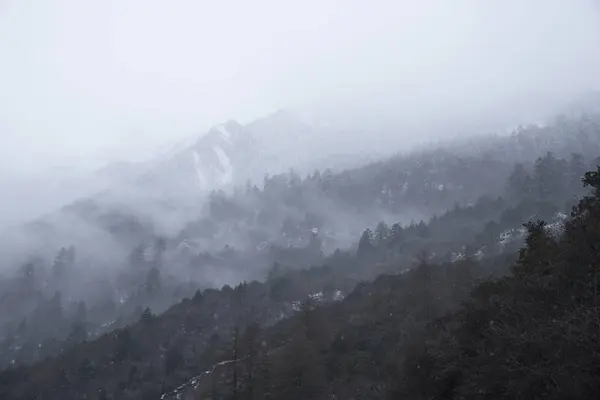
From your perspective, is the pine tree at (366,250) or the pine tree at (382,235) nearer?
the pine tree at (366,250)

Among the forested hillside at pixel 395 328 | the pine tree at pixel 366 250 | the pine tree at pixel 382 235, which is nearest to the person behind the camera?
the forested hillside at pixel 395 328

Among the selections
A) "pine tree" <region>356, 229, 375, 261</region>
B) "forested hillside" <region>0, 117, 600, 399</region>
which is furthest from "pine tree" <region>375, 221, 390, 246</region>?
"pine tree" <region>356, 229, 375, 261</region>

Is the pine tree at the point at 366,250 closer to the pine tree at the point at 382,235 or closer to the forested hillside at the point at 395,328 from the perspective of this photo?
the forested hillside at the point at 395,328

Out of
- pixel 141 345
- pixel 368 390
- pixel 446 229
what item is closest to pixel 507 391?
pixel 368 390

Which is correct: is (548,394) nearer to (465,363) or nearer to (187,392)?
(465,363)

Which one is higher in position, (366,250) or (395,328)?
(395,328)

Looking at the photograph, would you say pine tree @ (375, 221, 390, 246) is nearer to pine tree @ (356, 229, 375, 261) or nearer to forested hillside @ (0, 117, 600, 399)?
forested hillside @ (0, 117, 600, 399)

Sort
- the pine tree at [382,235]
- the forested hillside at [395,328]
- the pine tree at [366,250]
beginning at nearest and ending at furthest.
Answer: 1. the forested hillside at [395,328]
2. the pine tree at [366,250]
3. the pine tree at [382,235]

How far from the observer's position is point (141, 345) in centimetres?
13612

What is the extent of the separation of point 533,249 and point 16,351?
19647 centimetres

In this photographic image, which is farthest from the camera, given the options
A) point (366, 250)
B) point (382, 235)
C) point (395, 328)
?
point (382, 235)

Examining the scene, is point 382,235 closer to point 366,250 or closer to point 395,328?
point 366,250

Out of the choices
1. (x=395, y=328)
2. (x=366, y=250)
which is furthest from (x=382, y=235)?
(x=395, y=328)

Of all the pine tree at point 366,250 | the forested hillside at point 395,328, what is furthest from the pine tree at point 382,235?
the pine tree at point 366,250
